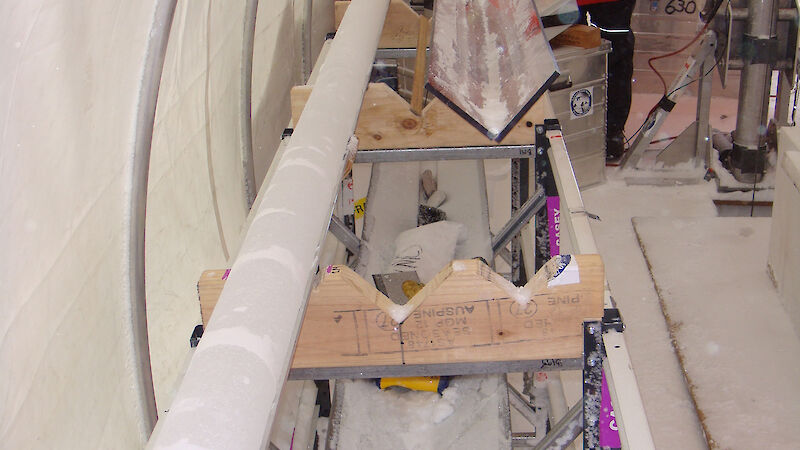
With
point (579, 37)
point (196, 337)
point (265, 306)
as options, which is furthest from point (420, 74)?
point (579, 37)

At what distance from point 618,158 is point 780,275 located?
1.69 metres

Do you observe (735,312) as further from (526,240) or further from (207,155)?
(207,155)

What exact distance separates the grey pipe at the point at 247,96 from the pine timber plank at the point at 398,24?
0.83 meters

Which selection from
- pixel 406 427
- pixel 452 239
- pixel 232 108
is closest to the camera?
pixel 406 427

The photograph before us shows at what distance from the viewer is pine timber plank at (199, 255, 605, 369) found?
1.33m

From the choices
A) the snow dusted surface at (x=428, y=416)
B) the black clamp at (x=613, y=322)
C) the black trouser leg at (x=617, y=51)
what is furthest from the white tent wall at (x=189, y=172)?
the black trouser leg at (x=617, y=51)

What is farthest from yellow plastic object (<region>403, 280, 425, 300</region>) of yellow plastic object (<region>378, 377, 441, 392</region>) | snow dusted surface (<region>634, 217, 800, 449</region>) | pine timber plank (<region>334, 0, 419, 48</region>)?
snow dusted surface (<region>634, 217, 800, 449</region>)

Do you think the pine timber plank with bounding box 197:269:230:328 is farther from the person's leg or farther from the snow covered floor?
the person's leg

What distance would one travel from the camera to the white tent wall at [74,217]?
988mm

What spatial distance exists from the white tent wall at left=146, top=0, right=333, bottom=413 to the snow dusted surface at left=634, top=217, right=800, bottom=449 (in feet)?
6.10

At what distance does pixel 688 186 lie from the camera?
4.61m

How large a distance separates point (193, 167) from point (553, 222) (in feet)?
3.39

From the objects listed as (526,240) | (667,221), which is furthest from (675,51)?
(526,240)

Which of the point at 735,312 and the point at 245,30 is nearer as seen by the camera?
the point at 245,30
